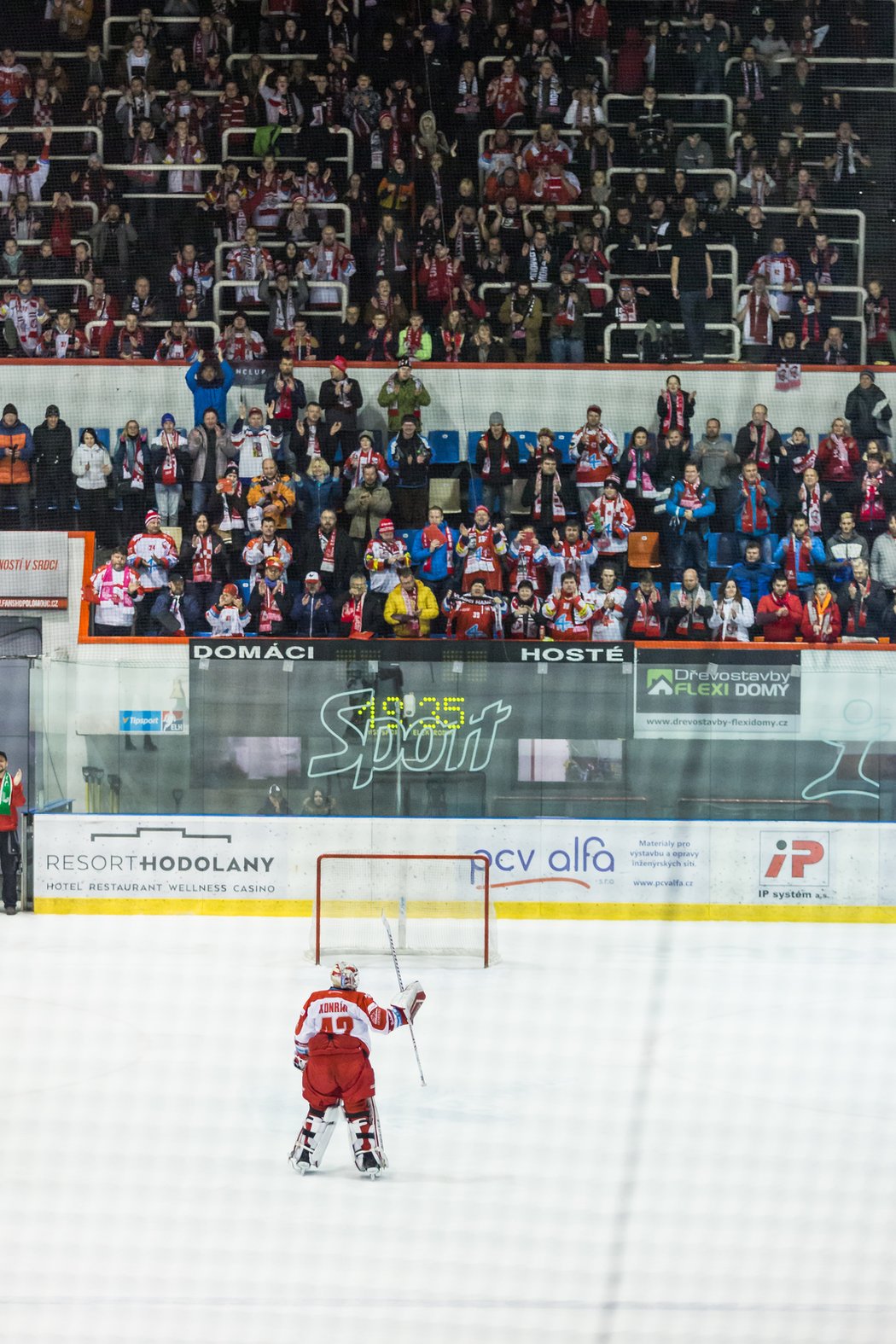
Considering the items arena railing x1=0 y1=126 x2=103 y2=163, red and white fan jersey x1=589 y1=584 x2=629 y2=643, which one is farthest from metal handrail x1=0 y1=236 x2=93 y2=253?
red and white fan jersey x1=589 y1=584 x2=629 y2=643

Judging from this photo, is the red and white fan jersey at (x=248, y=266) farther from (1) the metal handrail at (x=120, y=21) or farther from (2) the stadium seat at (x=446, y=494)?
(1) the metal handrail at (x=120, y=21)

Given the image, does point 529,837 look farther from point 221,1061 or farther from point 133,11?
point 133,11

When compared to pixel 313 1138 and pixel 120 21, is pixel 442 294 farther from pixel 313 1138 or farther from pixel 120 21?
pixel 313 1138

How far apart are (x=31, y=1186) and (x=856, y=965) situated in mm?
5599

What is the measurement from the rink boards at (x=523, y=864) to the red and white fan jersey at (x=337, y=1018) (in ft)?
16.3

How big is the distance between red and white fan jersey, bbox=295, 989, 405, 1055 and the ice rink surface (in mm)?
555

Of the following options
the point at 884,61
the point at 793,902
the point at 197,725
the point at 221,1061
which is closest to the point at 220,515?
the point at 197,725

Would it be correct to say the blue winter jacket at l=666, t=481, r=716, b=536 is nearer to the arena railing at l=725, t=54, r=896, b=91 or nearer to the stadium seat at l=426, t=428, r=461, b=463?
the stadium seat at l=426, t=428, r=461, b=463

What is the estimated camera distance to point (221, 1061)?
8.19 meters

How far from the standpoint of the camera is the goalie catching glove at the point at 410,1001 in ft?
22.3

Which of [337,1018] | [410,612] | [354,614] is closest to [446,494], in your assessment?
[410,612]

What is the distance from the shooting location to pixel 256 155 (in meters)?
15.6

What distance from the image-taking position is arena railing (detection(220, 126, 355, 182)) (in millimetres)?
15516

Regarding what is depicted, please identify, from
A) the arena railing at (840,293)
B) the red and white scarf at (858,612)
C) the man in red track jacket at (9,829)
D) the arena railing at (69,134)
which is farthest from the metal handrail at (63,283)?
the red and white scarf at (858,612)
